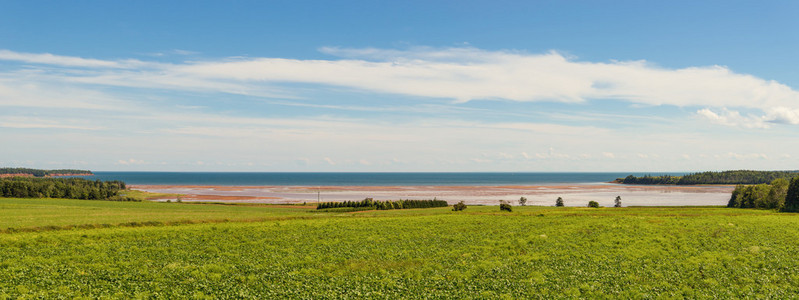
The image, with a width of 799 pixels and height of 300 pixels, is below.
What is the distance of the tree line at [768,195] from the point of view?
4358 inches

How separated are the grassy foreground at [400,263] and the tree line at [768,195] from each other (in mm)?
84383

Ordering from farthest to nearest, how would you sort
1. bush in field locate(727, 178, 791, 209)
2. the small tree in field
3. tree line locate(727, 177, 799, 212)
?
1. bush in field locate(727, 178, 791, 209)
2. tree line locate(727, 177, 799, 212)
3. the small tree in field

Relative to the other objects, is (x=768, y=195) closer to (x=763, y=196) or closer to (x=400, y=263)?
(x=763, y=196)

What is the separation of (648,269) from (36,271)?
122 ft

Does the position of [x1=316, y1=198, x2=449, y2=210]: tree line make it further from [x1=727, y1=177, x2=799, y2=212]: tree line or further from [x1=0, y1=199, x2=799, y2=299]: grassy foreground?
[x1=727, y1=177, x2=799, y2=212]: tree line

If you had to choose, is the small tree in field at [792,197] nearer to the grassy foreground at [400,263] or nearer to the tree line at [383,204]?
the grassy foreground at [400,263]

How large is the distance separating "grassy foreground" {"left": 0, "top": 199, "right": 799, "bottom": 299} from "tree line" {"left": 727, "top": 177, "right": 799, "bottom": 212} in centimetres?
8438

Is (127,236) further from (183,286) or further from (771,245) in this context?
(771,245)

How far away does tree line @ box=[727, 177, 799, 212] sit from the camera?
110688mm

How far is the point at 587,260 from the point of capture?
31703mm

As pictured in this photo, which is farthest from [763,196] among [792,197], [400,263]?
[400,263]

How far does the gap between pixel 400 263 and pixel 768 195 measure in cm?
13359

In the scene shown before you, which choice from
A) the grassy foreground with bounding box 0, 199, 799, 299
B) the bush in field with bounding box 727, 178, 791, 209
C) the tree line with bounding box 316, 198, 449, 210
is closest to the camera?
the grassy foreground with bounding box 0, 199, 799, 299

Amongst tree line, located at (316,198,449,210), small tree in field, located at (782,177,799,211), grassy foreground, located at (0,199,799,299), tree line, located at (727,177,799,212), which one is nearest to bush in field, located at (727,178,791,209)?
tree line, located at (727,177,799,212)
